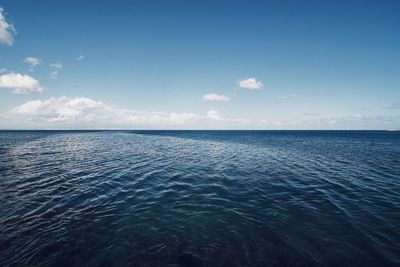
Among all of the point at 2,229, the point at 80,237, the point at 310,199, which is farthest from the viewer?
the point at 310,199

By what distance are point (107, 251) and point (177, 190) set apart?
28.2 ft

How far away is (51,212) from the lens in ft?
40.3

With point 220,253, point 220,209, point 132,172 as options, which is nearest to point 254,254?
point 220,253

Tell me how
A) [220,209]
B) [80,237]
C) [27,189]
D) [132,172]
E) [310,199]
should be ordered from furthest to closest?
1. [132,172]
2. [27,189]
3. [310,199]
4. [220,209]
5. [80,237]

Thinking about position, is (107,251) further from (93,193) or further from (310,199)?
(310,199)

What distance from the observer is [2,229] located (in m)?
10.1

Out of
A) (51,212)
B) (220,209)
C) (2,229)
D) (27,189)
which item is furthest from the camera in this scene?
(27,189)

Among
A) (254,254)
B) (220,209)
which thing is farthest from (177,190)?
(254,254)

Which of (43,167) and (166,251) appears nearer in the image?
(166,251)

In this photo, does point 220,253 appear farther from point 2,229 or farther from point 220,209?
point 2,229

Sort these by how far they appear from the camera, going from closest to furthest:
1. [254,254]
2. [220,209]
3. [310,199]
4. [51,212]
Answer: [254,254], [51,212], [220,209], [310,199]

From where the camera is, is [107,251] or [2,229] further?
[2,229]

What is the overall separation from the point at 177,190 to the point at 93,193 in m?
6.52

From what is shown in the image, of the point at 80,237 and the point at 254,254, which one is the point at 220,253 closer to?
the point at 254,254
